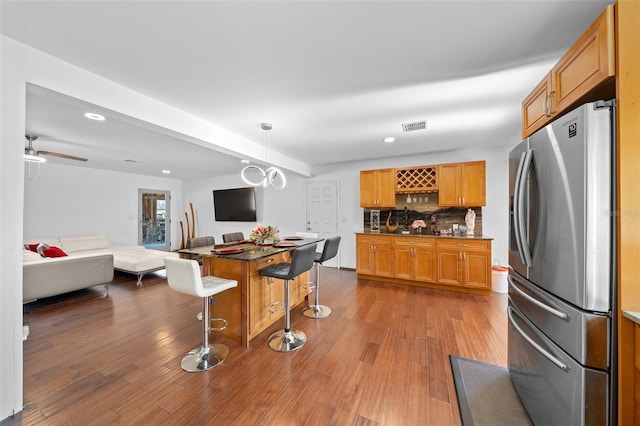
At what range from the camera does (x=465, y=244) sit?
380cm

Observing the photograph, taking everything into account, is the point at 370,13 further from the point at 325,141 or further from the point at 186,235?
the point at 186,235

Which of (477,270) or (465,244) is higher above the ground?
(465,244)

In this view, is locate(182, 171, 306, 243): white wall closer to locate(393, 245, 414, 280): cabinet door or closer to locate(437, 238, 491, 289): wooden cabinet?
locate(393, 245, 414, 280): cabinet door

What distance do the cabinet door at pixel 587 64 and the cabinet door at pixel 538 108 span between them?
0.06 metres

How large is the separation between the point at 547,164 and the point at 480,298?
119 inches

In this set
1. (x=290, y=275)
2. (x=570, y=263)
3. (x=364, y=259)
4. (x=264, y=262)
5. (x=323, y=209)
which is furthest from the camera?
(x=323, y=209)

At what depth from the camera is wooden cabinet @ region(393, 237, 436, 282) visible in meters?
4.04

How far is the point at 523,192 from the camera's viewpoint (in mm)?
1452

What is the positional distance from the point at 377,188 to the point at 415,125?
1.78 meters

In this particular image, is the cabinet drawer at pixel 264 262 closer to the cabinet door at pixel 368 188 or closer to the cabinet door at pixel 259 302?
the cabinet door at pixel 259 302

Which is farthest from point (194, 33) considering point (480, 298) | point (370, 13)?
point (480, 298)

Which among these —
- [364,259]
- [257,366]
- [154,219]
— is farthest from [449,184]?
[154,219]

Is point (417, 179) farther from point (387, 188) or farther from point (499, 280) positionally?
point (499, 280)

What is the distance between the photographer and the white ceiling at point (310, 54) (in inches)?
53.1
